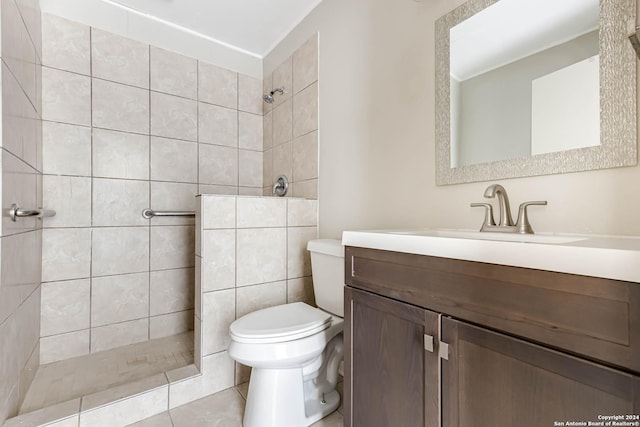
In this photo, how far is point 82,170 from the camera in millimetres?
1830

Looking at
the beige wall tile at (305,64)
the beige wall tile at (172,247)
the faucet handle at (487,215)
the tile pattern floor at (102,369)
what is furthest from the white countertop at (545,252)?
the beige wall tile at (172,247)

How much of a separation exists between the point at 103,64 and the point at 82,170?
712 millimetres

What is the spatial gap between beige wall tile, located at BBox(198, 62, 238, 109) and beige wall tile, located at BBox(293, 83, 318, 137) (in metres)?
0.62

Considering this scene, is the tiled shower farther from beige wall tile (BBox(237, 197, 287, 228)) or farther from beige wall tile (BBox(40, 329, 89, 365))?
beige wall tile (BBox(237, 197, 287, 228))

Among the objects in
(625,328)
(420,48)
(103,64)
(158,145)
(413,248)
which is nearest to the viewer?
(625,328)

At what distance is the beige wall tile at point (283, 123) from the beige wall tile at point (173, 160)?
629 mm

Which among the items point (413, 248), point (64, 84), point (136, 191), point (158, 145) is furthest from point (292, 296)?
point (64, 84)

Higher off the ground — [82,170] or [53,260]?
[82,170]

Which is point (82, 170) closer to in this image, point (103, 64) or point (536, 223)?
point (103, 64)

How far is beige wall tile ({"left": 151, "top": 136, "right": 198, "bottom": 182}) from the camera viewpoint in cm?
207

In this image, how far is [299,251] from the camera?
72.1 inches

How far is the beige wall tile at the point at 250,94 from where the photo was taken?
8.01ft

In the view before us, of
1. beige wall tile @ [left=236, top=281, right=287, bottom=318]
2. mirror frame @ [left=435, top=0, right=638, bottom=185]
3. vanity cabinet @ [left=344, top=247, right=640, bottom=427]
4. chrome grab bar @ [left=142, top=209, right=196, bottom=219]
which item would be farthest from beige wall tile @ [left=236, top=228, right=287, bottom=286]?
mirror frame @ [left=435, top=0, right=638, bottom=185]

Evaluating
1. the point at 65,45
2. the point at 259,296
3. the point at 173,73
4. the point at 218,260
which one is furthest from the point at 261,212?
the point at 65,45
